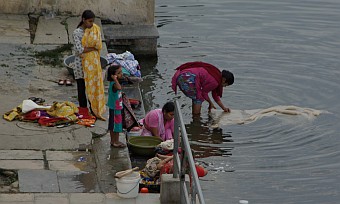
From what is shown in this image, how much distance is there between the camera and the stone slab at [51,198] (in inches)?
329

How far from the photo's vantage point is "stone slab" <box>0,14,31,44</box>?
1423 cm

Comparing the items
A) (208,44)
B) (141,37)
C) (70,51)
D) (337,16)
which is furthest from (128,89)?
(337,16)

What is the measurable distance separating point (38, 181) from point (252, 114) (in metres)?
5.16

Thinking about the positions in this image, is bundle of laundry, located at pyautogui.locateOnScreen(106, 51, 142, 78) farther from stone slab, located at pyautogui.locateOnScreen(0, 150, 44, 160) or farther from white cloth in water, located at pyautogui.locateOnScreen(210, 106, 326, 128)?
stone slab, located at pyautogui.locateOnScreen(0, 150, 44, 160)

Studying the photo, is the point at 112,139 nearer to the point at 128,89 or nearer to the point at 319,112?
the point at 128,89

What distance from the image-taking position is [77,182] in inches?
351

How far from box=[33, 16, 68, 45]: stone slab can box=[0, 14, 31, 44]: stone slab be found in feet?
0.67

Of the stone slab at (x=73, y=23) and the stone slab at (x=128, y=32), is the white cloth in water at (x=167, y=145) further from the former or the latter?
the stone slab at (x=128, y=32)

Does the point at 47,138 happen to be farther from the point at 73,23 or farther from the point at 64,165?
the point at 73,23

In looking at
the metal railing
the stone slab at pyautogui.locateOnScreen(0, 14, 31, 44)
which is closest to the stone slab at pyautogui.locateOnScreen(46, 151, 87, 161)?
the metal railing

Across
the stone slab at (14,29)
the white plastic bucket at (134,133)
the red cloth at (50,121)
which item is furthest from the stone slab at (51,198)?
the stone slab at (14,29)

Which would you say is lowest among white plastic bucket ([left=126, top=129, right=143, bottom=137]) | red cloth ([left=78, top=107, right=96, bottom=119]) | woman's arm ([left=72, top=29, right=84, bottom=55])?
white plastic bucket ([left=126, top=129, right=143, bottom=137])

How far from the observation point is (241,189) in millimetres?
10414

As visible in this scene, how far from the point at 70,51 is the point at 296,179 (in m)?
4.86
